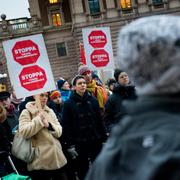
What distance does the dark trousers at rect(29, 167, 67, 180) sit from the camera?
4.93 meters

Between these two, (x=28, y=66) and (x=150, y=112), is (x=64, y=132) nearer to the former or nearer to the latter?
(x=28, y=66)

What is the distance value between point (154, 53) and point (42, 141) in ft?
12.5

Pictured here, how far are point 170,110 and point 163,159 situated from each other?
0.16m

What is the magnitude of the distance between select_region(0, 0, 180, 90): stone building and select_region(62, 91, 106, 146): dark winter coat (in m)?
27.8

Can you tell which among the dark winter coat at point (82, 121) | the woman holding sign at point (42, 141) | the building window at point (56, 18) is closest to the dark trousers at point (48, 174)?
the woman holding sign at point (42, 141)

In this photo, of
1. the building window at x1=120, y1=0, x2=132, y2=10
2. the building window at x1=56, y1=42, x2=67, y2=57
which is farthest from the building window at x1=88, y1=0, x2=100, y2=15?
the building window at x1=56, y1=42, x2=67, y2=57

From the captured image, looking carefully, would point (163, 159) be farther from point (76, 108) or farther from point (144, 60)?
point (76, 108)

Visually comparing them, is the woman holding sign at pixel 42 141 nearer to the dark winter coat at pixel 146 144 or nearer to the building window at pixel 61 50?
the dark winter coat at pixel 146 144

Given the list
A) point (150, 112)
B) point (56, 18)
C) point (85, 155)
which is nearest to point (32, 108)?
point (85, 155)

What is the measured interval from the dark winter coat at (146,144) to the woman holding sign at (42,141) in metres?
3.52

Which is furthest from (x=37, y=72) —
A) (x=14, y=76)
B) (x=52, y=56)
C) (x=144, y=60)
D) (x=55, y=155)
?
(x=52, y=56)

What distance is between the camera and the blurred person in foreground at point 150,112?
1138 mm

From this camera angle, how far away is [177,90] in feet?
4.09

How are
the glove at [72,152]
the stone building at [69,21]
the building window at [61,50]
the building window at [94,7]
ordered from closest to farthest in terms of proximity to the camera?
the glove at [72,152] → the stone building at [69,21] → the building window at [94,7] → the building window at [61,50]
